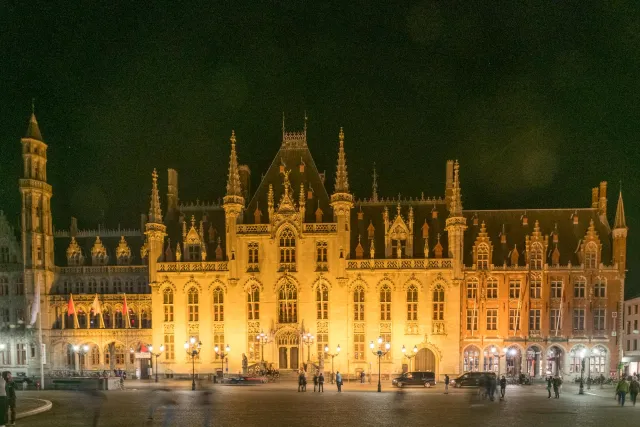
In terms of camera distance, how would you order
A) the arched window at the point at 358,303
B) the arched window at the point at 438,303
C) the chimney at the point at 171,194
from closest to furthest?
the arched window at the point at 438,303 → the arched window at the point at 358,303 → the chimney at the point at 171,194

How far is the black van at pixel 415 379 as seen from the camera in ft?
155

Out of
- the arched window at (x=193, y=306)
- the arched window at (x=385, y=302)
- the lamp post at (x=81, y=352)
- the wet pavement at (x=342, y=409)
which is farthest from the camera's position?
the lamp post at (x=81, y=352)

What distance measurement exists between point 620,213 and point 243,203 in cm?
3900

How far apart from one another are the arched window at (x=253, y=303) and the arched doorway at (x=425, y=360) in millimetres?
17091

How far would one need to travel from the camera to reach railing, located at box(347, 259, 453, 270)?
181ft

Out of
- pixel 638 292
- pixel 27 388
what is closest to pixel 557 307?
pixel 638 292

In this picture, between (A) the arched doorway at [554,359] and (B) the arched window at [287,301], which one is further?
(B) the arched window at [287,301]

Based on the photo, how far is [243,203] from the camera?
5788 cm

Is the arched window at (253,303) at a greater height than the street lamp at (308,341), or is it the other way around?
the arched window at (253,303)

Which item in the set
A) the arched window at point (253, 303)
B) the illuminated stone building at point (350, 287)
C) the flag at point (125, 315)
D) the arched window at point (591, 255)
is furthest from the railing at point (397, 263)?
the flag at point (125, 315)

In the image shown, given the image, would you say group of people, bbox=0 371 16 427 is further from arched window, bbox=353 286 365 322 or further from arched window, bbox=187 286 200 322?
arched window, bbox=353 286 365 322

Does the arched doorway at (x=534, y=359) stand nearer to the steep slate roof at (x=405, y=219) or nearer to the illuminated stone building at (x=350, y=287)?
the illuminated stone building at (x=350, y=287)

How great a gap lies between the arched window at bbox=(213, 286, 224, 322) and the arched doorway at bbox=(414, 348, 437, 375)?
20793mm

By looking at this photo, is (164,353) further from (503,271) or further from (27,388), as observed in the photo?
(503,271)
